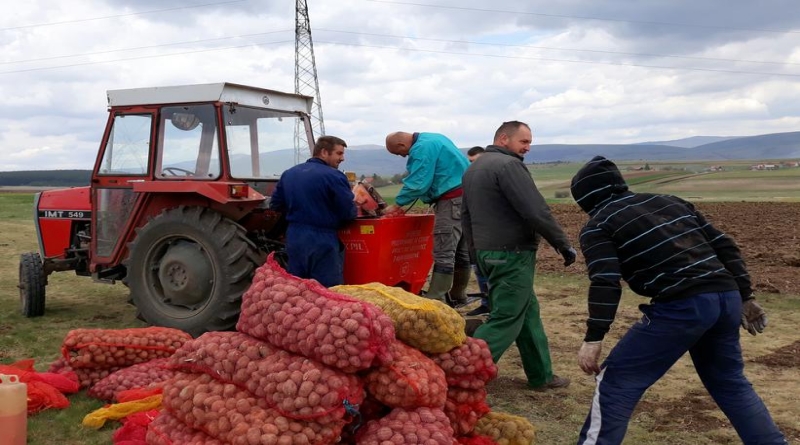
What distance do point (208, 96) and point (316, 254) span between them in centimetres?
192

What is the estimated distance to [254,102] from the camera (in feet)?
21.8

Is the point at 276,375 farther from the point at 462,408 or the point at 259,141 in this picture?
the point at 259,141

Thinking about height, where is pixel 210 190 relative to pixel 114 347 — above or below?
above

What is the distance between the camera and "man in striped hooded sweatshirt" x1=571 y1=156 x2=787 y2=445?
3455mm

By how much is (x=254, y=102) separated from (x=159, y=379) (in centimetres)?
280

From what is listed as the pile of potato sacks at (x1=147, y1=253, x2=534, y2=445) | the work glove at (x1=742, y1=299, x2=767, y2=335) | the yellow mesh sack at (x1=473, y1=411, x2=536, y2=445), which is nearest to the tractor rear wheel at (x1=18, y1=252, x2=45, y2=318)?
the pile of potato sacks at (x1=147, y1=253, x2=534, y2=445)

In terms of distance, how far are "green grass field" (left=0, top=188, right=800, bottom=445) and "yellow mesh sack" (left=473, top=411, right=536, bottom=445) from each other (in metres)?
0.36

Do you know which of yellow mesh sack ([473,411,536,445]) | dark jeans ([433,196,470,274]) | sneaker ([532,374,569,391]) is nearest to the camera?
yellow mesh sack ([473,411,536,445])

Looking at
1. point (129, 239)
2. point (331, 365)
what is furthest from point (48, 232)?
point (331, 365)

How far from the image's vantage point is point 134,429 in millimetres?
3896

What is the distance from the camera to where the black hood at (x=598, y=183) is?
3.71 metres

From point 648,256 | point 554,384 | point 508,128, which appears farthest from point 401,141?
point 648,256

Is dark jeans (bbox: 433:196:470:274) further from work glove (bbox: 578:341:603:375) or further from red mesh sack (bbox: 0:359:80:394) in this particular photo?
red mesh sack (bbox: 0:359:80:394)

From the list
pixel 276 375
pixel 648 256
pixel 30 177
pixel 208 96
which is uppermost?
pixel 208 96
